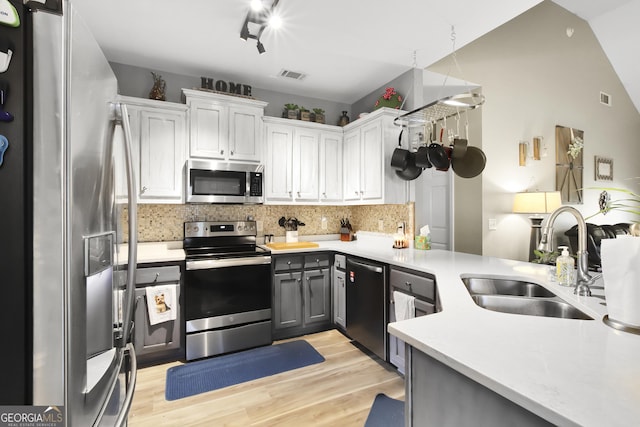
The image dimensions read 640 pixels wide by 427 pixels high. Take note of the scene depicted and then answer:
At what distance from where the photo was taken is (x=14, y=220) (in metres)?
0.70

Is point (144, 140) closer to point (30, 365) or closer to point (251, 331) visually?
point (251, 331)

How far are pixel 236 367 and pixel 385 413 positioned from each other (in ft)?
4.17

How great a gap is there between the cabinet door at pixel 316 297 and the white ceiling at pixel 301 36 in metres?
2.17

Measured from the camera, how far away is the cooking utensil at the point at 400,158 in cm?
297

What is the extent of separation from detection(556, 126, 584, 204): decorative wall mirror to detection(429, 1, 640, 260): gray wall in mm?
114

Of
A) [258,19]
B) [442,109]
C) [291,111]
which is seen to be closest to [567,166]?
[442,109]

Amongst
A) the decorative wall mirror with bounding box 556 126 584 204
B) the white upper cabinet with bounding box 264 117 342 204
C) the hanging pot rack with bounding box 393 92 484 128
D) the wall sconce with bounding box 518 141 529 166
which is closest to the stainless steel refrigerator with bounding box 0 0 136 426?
the hanging pot rack with bounding box 393 92 484 128

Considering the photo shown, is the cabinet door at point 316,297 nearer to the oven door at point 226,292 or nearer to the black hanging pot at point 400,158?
the oven door at point 226,292

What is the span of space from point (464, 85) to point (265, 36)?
7.68 ft

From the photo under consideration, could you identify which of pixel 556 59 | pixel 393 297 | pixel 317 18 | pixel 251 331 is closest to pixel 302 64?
pixel 317 18

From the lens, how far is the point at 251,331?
2.91 m

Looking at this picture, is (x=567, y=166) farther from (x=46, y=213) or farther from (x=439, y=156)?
(x=46, y=213)

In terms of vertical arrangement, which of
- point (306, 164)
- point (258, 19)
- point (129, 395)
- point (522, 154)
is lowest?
point (129, 395)

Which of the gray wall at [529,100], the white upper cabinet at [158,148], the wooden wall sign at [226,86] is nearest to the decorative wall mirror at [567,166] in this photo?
the gray wall at [529,100]
